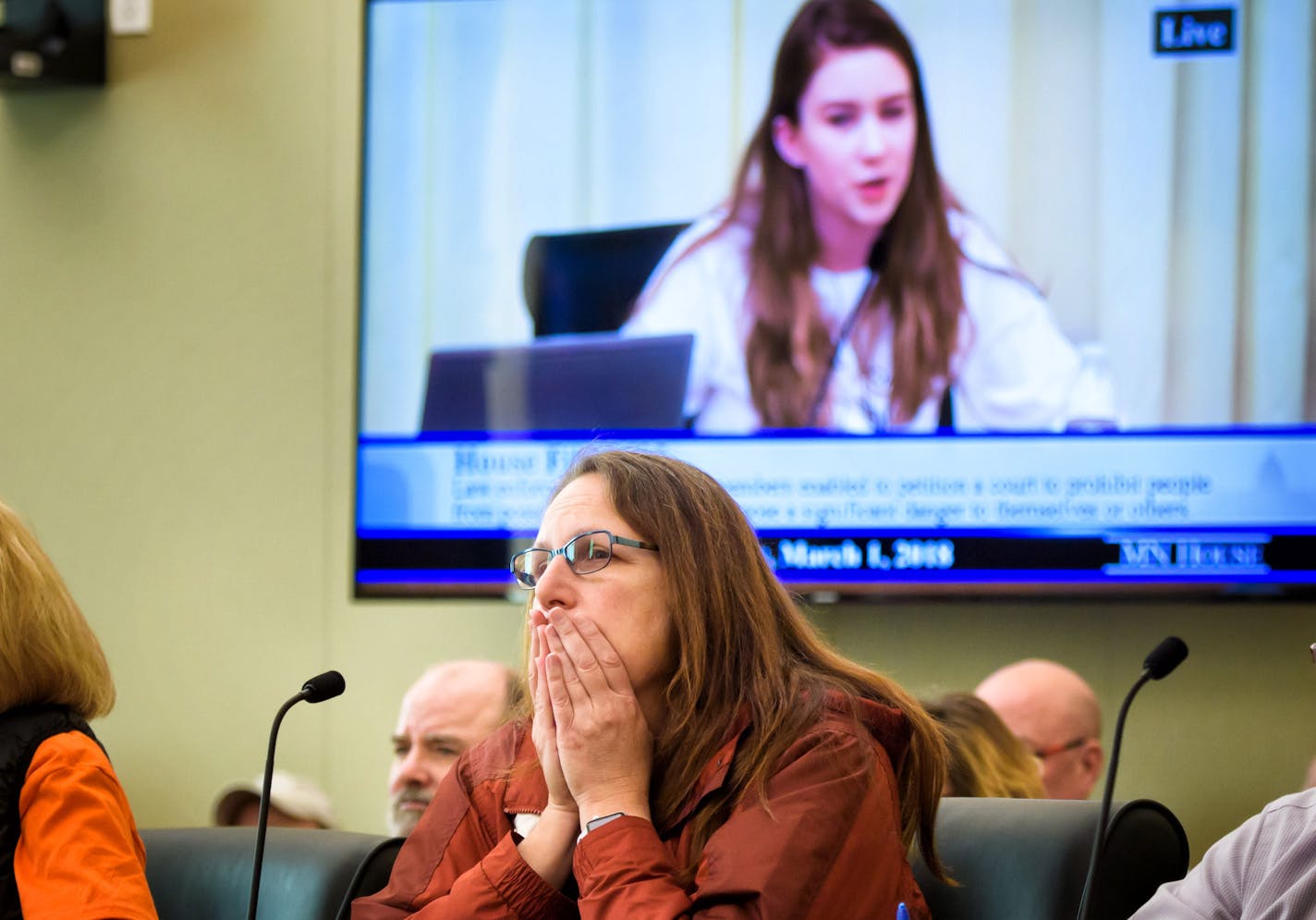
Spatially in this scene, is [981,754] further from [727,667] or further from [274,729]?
[274,729]

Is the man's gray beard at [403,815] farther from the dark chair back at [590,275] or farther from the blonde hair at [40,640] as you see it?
the blonde hair at [40,640]

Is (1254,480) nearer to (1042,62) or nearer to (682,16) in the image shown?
(1042,62)

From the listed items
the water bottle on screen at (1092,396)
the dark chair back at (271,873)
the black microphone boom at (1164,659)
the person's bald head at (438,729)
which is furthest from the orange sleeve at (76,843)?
the water bottle on screen at (1092,396)

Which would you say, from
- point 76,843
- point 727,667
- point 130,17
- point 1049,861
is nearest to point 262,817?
point 76,843

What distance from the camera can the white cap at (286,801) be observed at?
12.1ft

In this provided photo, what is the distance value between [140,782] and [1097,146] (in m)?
2.77

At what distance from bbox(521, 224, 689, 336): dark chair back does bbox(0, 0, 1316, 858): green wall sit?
23.2 inches

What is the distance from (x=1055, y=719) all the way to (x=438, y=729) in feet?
4.30

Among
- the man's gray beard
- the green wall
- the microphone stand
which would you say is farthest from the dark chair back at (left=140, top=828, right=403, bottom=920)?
the green wall

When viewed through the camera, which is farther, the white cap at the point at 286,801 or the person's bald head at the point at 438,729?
the white cap at the point at 286,801

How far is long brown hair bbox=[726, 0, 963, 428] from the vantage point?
3.50m

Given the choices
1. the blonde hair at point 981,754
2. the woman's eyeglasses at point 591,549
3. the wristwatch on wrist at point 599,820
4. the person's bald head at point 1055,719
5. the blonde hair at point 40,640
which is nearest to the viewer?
the wristwatch on wrist at point 599,820

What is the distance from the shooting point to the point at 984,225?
11.6 feet

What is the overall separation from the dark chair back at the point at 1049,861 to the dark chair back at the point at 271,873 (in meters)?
0.72
